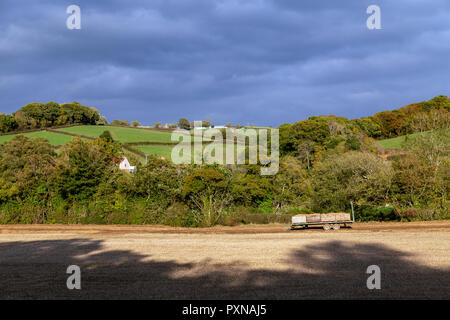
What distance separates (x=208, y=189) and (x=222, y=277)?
14.4 meters

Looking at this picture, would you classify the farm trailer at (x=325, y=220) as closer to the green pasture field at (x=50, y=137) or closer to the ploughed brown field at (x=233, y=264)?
the ploughed brown field at (x=233, y=264)

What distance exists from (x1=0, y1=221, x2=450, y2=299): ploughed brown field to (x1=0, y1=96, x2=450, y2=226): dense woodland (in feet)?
12.0

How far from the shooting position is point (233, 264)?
473 inches

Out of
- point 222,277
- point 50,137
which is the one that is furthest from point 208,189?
point 50,137

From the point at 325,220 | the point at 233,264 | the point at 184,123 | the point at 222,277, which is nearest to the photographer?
the point at 222,277

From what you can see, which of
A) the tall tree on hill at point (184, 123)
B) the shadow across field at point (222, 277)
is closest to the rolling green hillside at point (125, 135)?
the tall tree on hill at point (184, 123)

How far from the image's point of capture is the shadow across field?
876cm

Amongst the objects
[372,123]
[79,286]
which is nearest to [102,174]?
[79,286]

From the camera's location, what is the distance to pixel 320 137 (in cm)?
5300

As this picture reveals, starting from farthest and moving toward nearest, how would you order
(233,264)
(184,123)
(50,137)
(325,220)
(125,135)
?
(184,123) → (125,135) → (50,137) → (325,220) → (233,264)

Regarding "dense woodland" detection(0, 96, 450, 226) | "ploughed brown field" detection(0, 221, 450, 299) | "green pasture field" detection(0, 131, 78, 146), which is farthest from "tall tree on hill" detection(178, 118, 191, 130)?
"ploughed brown field" detection(0, 221, 450, 299)

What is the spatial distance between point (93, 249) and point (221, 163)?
14136mm

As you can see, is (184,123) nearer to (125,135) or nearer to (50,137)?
(125,135)
